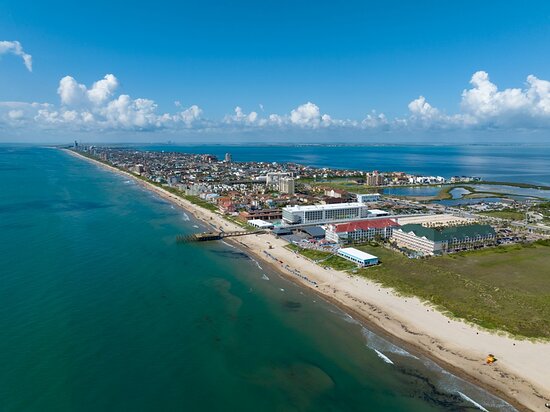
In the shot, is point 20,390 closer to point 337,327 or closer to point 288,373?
point 288,373

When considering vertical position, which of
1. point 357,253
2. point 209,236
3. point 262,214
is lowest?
point 209,236

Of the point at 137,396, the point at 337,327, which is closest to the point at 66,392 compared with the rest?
the point at 137,396

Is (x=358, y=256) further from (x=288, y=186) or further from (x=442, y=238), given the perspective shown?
(x=288, y=186)

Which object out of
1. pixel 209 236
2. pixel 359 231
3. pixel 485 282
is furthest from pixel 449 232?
pixel 209 236

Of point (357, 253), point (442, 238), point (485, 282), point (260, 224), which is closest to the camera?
point (485, 282)

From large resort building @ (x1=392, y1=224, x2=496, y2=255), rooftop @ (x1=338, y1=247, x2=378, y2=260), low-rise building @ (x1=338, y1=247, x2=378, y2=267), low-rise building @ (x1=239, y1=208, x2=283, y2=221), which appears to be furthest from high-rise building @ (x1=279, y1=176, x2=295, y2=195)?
low-rise building @ (x1=338, y1=247, x2=378, y2=267)

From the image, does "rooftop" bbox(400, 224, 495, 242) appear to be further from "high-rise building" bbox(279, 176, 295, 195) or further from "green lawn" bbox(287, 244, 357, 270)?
"high-rise building" bbox(279, 176, 295, 195)

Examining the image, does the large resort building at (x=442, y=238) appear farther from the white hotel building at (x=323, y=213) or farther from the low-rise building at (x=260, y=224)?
the low-rise building at (x=260, y=224)
